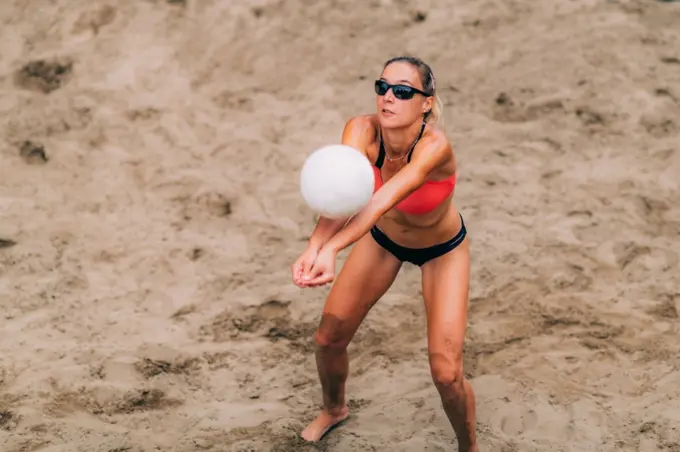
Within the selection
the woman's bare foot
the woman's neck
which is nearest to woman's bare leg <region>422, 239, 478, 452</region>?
the woman's neck

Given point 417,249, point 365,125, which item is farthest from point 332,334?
point 365,125

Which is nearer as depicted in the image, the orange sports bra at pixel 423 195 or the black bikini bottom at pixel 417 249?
the orange sports bra at pixel 423 195

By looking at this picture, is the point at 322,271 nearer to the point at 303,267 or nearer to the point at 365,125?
the point at 303,267

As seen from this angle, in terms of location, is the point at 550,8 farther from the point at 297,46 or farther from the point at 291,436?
the point at 291,436

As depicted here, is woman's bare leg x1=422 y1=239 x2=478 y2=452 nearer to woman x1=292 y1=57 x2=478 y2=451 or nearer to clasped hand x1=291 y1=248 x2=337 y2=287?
woman x1=292 y1=57 x2=478 y2=451

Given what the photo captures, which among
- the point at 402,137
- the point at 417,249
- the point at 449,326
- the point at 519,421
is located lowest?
the point at 519,421

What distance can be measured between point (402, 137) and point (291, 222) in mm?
2065

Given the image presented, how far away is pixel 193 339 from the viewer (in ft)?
13.9

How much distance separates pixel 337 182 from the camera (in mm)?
2510

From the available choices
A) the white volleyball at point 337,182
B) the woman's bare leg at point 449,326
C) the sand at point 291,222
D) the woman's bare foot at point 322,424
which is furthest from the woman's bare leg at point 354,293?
the white volleyball at point 337,182

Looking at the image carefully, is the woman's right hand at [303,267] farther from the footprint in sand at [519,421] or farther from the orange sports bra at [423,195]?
the footprint in sand at [519,421]

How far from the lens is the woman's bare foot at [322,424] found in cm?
364

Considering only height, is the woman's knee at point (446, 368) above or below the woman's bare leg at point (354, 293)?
below

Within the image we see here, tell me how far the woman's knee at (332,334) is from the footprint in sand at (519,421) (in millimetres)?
864
